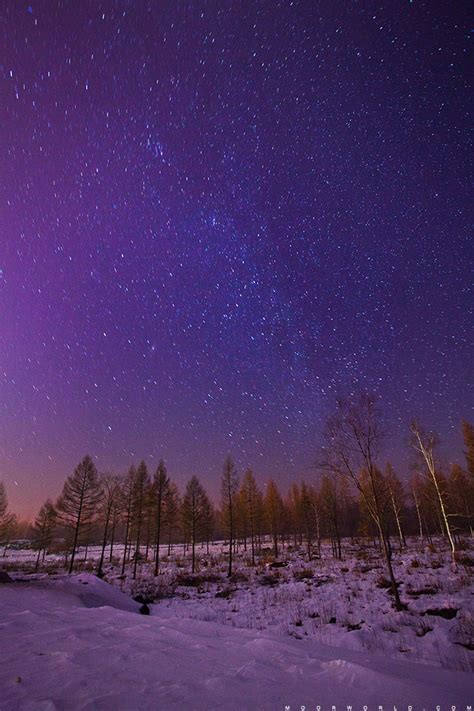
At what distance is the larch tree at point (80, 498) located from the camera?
31.2 meters

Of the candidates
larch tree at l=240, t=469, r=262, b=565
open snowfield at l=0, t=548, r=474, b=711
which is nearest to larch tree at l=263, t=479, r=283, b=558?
larch tree at l=240, t=469, r=262, b=565

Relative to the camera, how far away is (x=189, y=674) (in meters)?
4.09

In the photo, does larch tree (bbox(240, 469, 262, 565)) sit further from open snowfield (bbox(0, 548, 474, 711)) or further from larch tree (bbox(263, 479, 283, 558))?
open snowfield (bbox(0, 548, 474, 711))

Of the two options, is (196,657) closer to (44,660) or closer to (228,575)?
(44,660)

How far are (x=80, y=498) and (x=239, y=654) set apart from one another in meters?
32.3

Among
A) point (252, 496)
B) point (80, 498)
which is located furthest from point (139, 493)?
point (252, 496)

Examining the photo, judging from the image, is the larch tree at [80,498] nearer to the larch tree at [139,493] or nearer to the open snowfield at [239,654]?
the larch tree at [139,493]

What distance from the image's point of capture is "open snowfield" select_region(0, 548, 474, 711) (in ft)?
11.3

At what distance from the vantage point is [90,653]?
479cm

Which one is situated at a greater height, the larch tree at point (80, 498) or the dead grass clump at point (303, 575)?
the larch tree at point (80, 498)

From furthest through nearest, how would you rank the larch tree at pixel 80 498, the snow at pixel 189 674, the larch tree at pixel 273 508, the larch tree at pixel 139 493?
the larch tree at pixel 273 508 → the larch tree at pixel 139 493 → the larch tree at pixel 80 498 → the snow at pixel 189 674

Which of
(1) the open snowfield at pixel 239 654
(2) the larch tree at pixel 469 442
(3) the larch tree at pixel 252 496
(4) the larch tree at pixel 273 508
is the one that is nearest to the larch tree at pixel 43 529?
(3) the larch tree at pixel 252 496

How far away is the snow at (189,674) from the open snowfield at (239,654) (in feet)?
0.06

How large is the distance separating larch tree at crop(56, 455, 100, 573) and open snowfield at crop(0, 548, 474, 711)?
20291 mm
